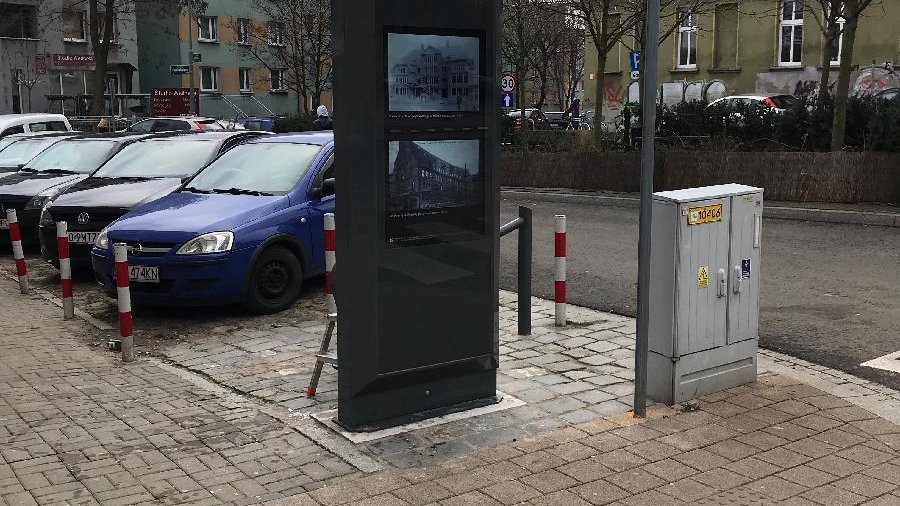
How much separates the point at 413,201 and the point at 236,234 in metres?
3.58

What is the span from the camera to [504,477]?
483cm

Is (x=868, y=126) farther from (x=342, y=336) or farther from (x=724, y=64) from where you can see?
(x=724, y=64)

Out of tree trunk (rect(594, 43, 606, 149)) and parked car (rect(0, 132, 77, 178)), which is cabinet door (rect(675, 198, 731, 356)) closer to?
parked car (rect(0, 132, 77, 178))

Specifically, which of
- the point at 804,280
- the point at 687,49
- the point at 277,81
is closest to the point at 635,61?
the point at 804,280

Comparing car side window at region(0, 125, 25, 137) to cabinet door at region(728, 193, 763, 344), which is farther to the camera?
car side window at region(0, 125, 25, 137)

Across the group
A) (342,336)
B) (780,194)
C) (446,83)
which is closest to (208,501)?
(342,336)

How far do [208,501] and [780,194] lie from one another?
Result: 1460cm

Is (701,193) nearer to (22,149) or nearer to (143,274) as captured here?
(143,274)

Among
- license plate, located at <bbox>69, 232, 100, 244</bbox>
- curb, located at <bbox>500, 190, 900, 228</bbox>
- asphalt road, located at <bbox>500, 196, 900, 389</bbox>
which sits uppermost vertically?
license plate, located at <bbox>69, 232, 100, 244</bbox>

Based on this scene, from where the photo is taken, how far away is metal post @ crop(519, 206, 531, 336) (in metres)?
7.71

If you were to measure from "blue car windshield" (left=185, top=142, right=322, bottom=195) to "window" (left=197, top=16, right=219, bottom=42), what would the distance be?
162ft

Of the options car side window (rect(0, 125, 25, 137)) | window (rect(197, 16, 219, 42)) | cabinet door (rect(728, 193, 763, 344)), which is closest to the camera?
cabinet door (rect(728, 193, 763, 344))

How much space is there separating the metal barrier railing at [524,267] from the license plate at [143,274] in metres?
3.11

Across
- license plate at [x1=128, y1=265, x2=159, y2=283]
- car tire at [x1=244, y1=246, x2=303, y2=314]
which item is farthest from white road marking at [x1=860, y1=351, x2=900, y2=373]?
license plate at [x1=128, y1=265, x2=159, y2=283]
